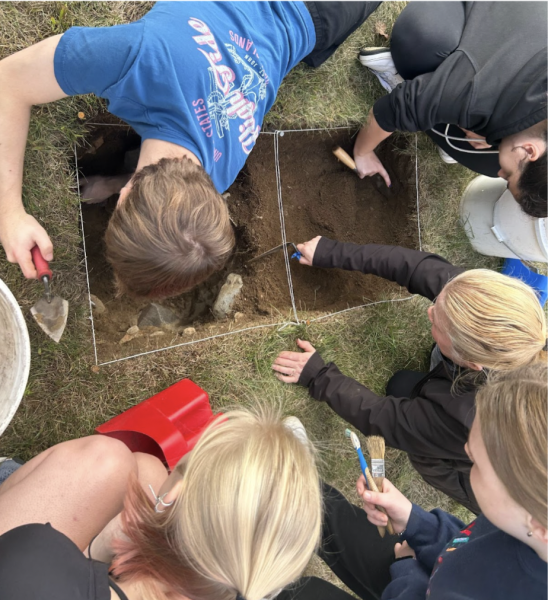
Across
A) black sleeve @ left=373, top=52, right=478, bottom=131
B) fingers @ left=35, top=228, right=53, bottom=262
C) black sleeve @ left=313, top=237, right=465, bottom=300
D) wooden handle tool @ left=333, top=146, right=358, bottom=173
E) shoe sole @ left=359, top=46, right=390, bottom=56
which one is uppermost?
shoe sole @ left=359, top=46, right=390, bottom=56

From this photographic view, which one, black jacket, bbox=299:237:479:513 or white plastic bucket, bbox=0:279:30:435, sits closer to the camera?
white plastic bucket, bbox=0:279:30:435

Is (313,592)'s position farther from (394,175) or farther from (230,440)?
(394,175)

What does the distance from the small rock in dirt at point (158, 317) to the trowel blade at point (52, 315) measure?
1.76 feet

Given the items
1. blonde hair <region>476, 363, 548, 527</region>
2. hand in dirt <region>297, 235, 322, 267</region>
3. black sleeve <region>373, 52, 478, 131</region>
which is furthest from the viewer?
hand in dirt <region>297, 235, 322, 267</region>

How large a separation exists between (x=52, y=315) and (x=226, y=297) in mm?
905

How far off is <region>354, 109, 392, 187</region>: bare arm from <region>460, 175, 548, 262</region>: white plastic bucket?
561mm

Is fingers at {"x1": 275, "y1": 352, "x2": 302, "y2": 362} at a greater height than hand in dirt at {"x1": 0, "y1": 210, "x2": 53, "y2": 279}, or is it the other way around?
hand in dirt at {"x1": 0, "y1": 210, "x2": 53, "y2": 279}

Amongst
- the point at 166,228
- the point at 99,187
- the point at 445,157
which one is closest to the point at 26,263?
the point at 166,228

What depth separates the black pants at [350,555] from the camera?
1.68 metres

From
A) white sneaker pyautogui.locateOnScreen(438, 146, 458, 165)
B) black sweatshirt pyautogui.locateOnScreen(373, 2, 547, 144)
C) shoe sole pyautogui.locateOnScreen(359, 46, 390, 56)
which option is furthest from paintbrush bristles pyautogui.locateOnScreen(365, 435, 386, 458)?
shoe sole pyautogui.locateOnScreen(359, 46, 390, 56)

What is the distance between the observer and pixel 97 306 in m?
2.00

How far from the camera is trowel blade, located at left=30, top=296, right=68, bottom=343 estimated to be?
1.62 m

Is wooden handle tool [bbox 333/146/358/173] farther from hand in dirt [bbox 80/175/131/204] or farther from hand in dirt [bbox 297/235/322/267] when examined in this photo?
hand in dirt [bbox 80/175/131/204]

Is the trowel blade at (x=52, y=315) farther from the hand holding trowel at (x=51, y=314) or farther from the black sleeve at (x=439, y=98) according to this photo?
the black sleeve at (x=439, y=98)
